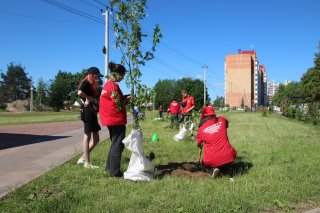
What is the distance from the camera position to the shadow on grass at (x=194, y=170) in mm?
6637

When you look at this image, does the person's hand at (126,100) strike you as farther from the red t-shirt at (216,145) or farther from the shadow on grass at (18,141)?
the shadow on grass at (18,141)

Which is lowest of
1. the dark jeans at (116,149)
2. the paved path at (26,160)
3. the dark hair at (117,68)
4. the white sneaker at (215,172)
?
the paved path at (26,160)

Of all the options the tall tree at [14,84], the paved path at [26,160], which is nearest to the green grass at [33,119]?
the paved path at [26,160]

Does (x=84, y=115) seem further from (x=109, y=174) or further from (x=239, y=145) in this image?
(x=239, y=145)

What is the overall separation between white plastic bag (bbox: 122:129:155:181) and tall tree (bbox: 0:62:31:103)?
121052 millimetres

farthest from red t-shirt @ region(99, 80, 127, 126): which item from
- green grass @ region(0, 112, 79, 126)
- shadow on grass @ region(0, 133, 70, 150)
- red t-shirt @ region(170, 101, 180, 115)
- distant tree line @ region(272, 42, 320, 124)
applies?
distant tree line @ region(272, 42, 320, 124)

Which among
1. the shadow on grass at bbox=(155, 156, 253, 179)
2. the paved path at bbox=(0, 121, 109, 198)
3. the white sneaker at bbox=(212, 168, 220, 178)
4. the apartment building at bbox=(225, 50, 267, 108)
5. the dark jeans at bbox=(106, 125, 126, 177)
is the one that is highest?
the apartment building at bbox=(225, 50, 267, 108)

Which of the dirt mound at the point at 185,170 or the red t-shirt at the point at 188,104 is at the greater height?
the red t-shirt at the point at 188,104

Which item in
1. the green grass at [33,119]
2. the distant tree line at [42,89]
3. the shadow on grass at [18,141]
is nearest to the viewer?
the shadow on grass at [18,141]

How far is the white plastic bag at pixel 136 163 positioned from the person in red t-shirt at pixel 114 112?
24 centimetres

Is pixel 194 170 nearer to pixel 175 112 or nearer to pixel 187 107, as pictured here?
pixel 187 107

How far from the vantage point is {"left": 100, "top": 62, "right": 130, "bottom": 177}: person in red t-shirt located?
6.22 metres

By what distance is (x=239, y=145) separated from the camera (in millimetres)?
11094

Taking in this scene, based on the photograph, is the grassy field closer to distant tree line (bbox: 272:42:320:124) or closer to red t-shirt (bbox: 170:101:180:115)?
red t-shirt (bbox: 170:101:180:115)
